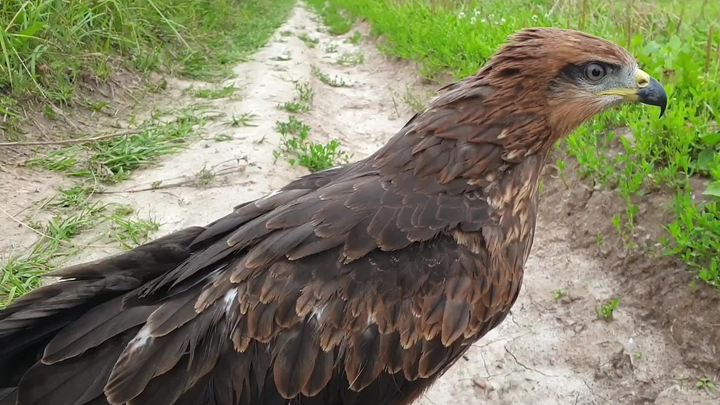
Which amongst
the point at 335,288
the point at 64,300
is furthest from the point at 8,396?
the point at 335,288

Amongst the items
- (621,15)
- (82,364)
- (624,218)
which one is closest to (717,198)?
(624,218)

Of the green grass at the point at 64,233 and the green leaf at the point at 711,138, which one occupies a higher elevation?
the green leaf at the point at 711,138

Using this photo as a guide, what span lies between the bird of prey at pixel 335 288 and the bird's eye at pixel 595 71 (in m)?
0.01

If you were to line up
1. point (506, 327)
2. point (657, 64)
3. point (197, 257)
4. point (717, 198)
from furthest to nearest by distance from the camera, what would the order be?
point (657, 64) → point (506, 327) → point (717, 198) → point (197, 257)

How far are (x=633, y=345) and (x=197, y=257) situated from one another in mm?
2490

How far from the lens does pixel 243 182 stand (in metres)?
4.79

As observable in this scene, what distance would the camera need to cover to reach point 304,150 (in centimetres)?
529

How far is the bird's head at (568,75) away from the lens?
2604 millimetres

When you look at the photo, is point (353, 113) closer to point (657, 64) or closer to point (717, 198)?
point (657, 64)

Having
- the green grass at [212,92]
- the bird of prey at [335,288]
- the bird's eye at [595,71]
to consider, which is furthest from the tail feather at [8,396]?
the green grass at [212,92]

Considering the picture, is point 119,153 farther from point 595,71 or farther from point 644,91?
point 644,91

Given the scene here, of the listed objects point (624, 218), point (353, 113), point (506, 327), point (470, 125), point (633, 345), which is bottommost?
point (353, 113)

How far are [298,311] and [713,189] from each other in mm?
2392

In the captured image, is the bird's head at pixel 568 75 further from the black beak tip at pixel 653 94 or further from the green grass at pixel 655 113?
the green grass at pixel 655 113
